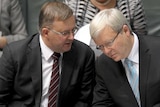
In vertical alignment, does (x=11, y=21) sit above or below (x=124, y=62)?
below

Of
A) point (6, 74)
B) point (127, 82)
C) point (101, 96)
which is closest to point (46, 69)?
point (6, 74)

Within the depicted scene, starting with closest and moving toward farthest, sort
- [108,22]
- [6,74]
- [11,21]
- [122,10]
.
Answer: [108,22]
[6,74]
[122,10]
[11,21]

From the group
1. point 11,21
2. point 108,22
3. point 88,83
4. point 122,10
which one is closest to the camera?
point 108,22

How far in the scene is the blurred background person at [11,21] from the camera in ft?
9.06

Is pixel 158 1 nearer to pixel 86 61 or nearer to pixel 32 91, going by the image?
pixel 86 61

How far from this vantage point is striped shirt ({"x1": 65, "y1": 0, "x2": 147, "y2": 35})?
106 inches

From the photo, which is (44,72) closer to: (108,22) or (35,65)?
(35,65)

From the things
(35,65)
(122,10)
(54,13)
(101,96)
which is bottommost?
(101,96)

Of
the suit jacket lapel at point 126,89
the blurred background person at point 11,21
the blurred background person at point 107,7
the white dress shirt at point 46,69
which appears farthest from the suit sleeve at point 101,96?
the blurred background person at point 11,21

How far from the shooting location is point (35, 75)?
2.14 meters

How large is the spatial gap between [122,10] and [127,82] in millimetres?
755

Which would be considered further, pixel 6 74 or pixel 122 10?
pixel 122 10

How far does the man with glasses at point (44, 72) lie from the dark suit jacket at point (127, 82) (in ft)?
0.35

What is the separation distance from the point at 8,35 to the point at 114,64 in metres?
0.96
